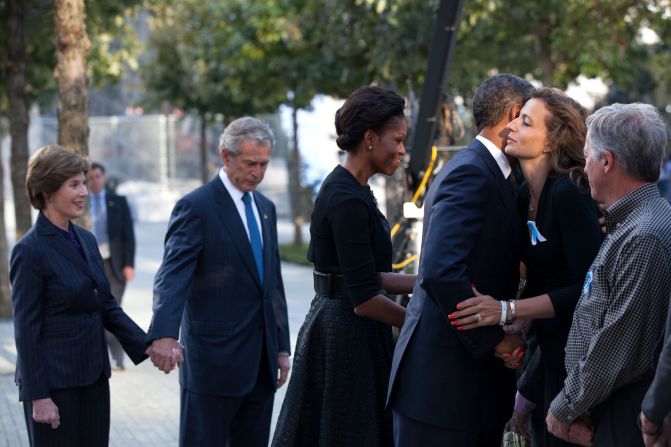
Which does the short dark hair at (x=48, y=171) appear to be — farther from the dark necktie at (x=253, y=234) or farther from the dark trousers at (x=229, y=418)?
the dark trousers at (x=229, y=418)

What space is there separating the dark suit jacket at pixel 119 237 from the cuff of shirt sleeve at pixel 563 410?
7.70m

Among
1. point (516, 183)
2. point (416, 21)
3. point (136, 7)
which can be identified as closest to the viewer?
point (516, 183)

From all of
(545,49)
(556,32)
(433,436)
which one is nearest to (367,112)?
(433,436)

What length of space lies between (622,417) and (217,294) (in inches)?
92.5

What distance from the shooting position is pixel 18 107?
43.4 ft

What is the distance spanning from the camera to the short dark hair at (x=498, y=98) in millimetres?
4109

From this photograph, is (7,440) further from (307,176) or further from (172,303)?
(307,176)

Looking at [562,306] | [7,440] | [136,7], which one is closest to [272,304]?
[562,306]

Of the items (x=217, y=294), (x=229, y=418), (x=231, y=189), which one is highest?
(x=231, y=189)

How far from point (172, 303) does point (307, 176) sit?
22.8 m

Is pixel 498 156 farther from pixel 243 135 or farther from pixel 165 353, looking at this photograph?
pixel 165 353

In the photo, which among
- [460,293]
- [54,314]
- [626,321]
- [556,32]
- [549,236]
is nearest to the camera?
[626,321]

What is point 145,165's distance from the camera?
117ft

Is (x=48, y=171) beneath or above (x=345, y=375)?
above
